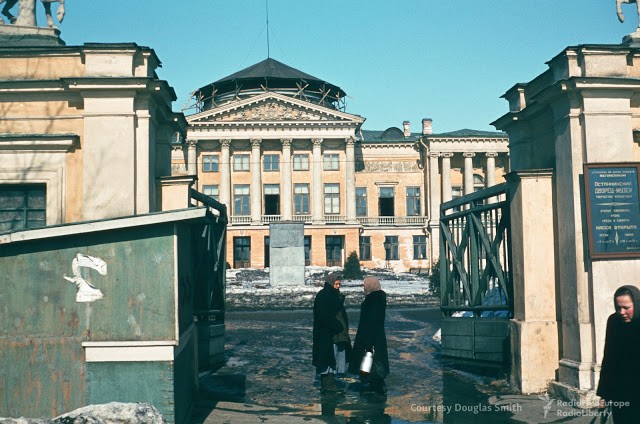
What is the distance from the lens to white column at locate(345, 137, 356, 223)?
185 ft

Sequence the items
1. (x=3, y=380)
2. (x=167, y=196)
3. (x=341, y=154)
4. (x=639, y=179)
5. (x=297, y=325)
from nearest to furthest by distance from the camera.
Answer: (x=3, y=380)
(x=639, y=179)
(x=167, y=196)
(x=297, y=325)
(x=341, y=154)

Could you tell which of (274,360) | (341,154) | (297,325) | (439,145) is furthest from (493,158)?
(274,360)

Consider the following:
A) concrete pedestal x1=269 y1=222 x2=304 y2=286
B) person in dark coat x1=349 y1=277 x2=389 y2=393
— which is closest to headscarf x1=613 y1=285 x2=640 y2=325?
person in dark coat x1=349 y1=277 x2=389 y2=393

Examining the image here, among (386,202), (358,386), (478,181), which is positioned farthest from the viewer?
(478,181)

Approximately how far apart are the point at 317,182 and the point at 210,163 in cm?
929

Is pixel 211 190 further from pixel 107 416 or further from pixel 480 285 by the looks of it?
pixel 107 416

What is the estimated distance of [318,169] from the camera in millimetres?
56812

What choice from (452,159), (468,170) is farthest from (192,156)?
(468,170)

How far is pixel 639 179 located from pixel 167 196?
651cm

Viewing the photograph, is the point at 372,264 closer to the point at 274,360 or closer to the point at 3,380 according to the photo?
the point at 274,360

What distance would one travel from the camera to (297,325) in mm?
19531

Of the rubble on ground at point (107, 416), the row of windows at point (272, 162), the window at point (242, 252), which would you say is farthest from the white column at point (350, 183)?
the rubble on ground at point (107, 416)

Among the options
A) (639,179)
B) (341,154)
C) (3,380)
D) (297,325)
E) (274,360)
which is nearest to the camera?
(3,380)

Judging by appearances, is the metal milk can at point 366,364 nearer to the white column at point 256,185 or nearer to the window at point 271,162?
the white column at point 256,185
